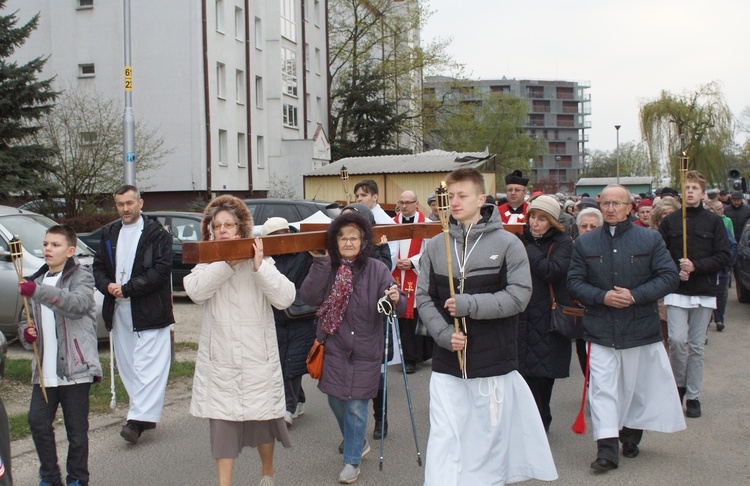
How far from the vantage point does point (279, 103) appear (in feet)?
142

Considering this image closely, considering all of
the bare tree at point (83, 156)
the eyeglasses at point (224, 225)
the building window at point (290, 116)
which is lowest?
the eyeglasses at point (224, 225)

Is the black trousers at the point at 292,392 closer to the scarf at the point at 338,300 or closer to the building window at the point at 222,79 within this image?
the scarf at the point at 338,300

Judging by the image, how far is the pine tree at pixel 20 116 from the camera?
17.0m

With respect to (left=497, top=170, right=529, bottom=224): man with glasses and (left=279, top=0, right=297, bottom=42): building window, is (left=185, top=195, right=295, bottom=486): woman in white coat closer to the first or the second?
(left=497, top=170, right=529, bottom=224): man with glasses

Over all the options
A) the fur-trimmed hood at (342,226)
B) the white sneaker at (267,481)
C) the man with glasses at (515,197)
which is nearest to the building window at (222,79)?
the man with glasses at (515,197)

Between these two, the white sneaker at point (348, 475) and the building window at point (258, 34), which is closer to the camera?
the white sneaker at point (348, 475)

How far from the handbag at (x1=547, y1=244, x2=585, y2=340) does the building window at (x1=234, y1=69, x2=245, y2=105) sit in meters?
33.9

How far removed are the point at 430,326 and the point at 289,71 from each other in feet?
136

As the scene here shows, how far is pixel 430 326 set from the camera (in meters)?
4.97

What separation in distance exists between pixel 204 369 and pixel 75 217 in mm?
16923

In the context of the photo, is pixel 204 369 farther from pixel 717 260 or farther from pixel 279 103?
pixel 279 103

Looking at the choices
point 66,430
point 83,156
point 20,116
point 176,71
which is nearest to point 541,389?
point 66,430

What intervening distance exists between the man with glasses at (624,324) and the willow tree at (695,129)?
46933mm

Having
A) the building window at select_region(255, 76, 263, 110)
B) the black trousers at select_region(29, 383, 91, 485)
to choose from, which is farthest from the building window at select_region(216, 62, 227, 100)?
the black trousers at select_region(29, 383, 91, 485)
